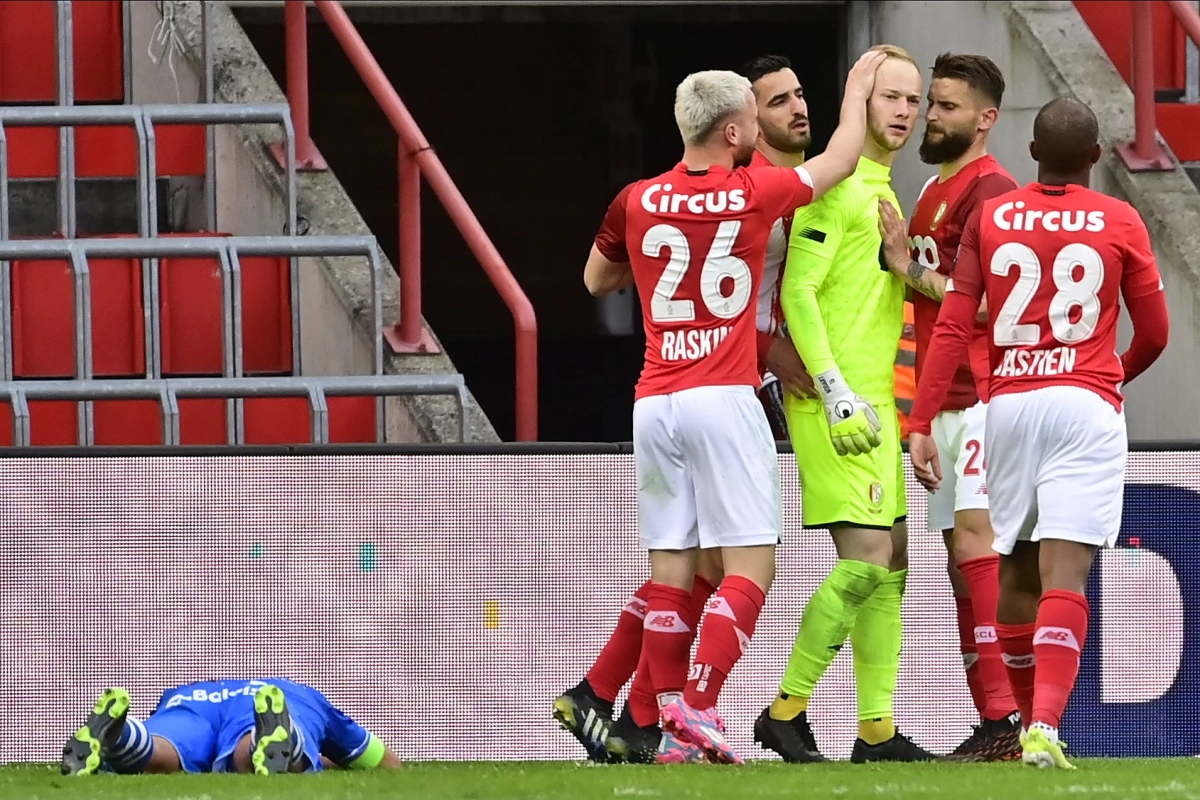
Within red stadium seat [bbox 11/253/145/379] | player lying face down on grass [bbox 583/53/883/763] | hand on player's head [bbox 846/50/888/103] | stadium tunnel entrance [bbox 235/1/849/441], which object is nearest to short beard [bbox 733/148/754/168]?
player lying face down on grass [bbox 583/53/883/763]

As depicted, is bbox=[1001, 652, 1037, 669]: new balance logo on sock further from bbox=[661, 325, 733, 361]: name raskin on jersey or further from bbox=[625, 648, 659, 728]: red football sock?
bbox=[661, 325, 733, 361]: name raskin on jersey

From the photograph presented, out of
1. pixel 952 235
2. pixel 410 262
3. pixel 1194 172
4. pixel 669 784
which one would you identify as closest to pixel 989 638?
pixel 952 235

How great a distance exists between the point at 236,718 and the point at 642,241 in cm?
174

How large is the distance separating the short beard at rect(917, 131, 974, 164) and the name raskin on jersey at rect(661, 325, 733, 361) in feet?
3.50

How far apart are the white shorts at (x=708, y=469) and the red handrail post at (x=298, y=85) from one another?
3.42m

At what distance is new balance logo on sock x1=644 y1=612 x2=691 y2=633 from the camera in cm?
660

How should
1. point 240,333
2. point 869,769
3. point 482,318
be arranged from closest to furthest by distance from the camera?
point 869,769
point 240,333
point 482,318

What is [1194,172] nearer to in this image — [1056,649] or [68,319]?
[68,319]

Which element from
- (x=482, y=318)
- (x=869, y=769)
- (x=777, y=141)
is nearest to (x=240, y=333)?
(x=777, y=141)

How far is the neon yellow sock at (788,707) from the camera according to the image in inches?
265

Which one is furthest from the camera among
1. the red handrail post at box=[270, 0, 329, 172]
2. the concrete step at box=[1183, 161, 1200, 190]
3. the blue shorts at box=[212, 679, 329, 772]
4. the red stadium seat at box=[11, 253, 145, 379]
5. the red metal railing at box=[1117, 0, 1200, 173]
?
the concrete step at box=[1183, 161, 1200, 190]

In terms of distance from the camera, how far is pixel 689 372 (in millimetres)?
6555

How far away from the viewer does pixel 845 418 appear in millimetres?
6605

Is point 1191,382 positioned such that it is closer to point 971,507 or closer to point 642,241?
point 971,507
